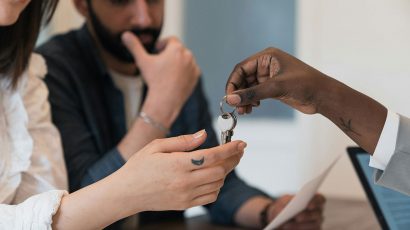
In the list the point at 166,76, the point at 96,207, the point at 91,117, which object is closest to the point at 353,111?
the point at 96,207

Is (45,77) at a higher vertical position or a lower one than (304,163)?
higher

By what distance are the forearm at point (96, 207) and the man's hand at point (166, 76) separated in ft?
1.57

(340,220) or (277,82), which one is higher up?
(277,82)

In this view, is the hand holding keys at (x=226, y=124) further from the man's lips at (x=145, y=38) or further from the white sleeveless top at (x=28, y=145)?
the man's lips at (x=145, y=38)

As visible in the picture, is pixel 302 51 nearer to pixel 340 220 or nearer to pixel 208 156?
pixel 340 220

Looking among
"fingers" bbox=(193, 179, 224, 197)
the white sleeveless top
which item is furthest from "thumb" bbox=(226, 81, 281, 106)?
the white sleeveless top

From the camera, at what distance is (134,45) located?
1.50 m

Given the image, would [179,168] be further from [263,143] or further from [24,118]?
[263,143]

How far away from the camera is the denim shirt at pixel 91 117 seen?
1.33 meters

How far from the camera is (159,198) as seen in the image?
2.76 ft

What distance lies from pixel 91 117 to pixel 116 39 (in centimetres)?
22

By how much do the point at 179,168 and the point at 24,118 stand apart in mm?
450

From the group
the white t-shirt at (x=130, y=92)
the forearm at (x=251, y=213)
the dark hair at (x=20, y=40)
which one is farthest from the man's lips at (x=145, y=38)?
the forearm at (x=251, y=213)

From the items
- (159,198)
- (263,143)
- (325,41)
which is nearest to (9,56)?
(159,198)
